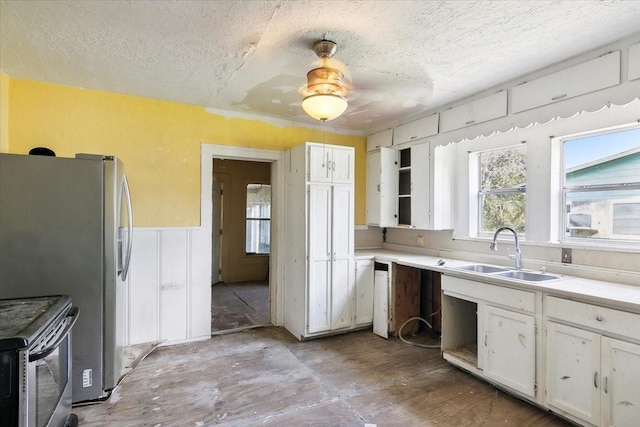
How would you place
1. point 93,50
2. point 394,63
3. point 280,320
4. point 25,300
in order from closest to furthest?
point 25,300
point 93,50
point 394,63
point 280,320

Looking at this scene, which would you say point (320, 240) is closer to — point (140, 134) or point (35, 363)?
point (140, 134)

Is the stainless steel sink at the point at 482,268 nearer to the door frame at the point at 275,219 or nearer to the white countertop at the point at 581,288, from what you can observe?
the white countertop at the point at 581,288

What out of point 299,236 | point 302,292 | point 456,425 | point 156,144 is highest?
point 156,144

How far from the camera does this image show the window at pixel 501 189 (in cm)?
312

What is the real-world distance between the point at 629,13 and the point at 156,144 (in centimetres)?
373

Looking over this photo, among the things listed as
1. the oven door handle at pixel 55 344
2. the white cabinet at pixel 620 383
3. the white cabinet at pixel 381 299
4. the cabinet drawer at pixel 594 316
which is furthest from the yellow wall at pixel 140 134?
the white cabinet at pixel 620 383

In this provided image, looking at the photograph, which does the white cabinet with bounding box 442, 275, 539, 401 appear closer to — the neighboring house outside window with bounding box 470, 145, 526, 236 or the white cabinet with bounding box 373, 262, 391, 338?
the white cabinet with bounding box 373, 262, 391, 338

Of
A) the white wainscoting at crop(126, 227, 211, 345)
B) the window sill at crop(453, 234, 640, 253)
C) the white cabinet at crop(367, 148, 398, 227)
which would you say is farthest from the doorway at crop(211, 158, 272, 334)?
the window sill at crop(453, 234, 640, 253)

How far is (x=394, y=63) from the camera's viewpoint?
2512 millimetres

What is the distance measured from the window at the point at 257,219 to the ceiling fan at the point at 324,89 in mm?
4590

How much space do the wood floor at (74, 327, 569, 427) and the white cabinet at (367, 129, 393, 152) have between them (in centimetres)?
242

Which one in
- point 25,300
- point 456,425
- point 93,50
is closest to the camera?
point 25,300

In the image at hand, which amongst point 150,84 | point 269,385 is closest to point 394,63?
point 150,84

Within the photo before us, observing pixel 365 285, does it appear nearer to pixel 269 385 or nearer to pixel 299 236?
pixel 299 236
